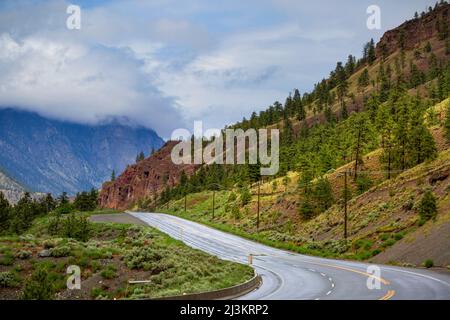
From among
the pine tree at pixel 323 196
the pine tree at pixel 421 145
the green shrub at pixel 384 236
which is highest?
the pine tree at pixel 421 145

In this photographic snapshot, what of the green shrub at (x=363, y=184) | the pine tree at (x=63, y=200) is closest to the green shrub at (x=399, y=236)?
the green shrub at (x=363, y=184)

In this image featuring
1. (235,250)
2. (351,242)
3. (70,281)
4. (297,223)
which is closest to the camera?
(70,281)

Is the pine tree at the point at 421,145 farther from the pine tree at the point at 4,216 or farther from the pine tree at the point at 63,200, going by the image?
the pine tree at the point at 63,200

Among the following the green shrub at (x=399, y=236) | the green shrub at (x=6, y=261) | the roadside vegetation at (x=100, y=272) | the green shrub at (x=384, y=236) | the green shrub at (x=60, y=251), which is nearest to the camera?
the roadside vegetation at (x=100, y=272)

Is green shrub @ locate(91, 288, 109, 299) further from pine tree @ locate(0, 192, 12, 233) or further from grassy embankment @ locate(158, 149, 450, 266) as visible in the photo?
pine tree @ locate(0, 192, 12, 233)

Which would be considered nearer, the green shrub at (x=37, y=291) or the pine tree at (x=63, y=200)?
the green shrub at (x=37, y=291)

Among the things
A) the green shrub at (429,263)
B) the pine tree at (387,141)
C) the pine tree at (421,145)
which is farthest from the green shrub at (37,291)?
the pine tree at (387,141)

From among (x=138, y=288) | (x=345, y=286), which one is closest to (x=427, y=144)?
(x=345, y=286)

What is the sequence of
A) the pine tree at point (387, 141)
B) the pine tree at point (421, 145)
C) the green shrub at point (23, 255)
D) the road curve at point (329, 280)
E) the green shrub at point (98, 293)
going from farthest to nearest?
the pine tree at point (387, 141)
the pine tree at point (421, 145)
the green shrub at point (23, 255)
the green shrub at point (98, 293)
the road curve at point (329, 280)

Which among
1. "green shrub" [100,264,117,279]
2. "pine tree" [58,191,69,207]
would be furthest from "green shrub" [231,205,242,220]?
"green shrub" [100,264,117,279]

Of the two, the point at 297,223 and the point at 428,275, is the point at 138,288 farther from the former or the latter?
the point at 297,223

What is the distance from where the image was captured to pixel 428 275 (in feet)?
109

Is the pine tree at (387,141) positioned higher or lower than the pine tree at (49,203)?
higher

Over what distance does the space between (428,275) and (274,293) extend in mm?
11326
